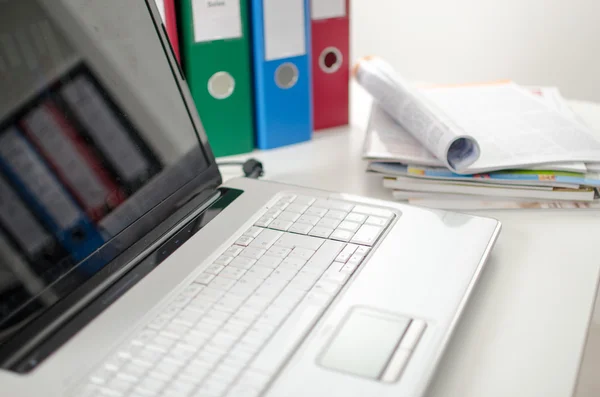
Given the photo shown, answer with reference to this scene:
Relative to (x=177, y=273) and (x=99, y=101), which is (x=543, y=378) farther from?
(x=99, y=101)

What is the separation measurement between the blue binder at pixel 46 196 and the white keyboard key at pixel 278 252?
0.57 feet

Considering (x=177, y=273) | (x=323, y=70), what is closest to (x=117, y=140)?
(x=177, y=273)

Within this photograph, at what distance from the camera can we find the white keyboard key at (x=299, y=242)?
2.35 ft

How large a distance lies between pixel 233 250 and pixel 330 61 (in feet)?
1.69

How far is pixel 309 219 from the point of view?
0.77 metres

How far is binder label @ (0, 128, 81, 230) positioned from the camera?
0.63 meters

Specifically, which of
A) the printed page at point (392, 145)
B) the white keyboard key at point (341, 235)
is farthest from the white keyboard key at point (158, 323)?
the printed page at point (392, 145)

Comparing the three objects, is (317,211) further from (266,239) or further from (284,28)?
(284,28)

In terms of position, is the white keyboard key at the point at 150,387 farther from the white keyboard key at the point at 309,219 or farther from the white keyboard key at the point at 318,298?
the white keyboard key at the point at 309,219

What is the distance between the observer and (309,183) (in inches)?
38.9

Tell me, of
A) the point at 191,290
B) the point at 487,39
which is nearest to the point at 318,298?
the point at 191,290

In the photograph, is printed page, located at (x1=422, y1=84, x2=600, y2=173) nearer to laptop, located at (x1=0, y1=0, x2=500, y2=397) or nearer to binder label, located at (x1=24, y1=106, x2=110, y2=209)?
laptop, located at (x1=0, y1=0, x2=500, y2=397)

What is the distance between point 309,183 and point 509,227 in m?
0.29

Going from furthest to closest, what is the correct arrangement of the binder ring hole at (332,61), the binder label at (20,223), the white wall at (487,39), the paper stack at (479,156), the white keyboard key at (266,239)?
1. the white wall at (487,39)
2. the binder ring hole at (332,61)
3. the paper stack at (479,156)
4. the white keyboard key at (266,239)
5. the binder label at (20,223)
